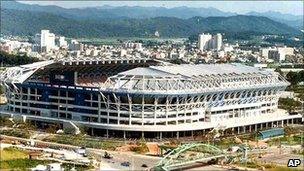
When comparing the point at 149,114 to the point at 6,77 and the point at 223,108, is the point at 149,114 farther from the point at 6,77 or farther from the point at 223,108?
the point at 6,77

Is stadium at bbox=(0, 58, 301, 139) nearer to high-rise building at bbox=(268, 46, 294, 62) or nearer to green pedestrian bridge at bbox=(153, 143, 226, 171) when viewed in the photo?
green pedestrian bridge at bbox=(153, 143, 226, 171)

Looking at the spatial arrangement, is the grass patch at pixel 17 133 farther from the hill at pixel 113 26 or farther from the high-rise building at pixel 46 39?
the hill at pixel 113 26

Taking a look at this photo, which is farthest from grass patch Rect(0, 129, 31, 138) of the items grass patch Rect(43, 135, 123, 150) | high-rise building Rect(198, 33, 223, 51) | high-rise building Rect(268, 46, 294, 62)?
high-rise building Rect(198, 33, 223, 51)

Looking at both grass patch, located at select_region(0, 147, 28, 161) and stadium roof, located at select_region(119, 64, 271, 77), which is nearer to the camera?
grass patch, located at select_region(0, 147, 28, 161)

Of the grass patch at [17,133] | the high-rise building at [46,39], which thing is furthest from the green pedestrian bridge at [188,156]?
the high-rise building at [46,39]

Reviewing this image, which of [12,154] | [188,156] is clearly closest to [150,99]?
[188,156]

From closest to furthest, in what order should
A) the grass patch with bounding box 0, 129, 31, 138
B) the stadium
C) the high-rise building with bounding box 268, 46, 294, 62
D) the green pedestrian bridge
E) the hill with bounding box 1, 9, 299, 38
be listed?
the green pedestrian bridge
the stadium
the grass patch with bounding box 0, 129, 31, 138
the high-rise building with bounding box 268, 46, 294, 62
the hill with bounding box 1, 9, 299, 38

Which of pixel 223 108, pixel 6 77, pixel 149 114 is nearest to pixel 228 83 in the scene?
pixel 223 108
